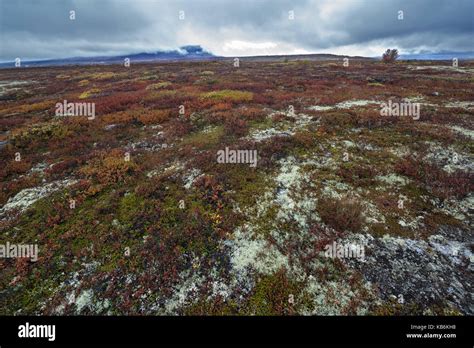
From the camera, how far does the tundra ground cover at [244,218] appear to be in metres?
6.39

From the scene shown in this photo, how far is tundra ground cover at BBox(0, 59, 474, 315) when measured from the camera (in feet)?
21.0

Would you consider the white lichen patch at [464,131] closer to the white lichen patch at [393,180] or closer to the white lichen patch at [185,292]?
the white lichen patch at [393,180]

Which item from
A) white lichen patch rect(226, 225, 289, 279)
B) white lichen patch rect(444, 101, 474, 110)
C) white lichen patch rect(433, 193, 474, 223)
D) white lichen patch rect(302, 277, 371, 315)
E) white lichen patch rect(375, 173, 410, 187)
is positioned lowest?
white lichen patch rect(302, 277, 371, 315)

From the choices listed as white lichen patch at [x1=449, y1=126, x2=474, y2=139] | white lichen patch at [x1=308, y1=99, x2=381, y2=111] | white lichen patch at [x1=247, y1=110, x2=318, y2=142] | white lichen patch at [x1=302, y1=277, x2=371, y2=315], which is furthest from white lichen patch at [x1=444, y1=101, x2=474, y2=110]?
white lichen patch at [x1=302, y1=277, x2=371, y2=315]

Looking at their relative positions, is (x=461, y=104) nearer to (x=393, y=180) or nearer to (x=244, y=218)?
(x=393, y=180)

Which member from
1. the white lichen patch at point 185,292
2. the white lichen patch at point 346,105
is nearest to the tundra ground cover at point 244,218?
the white lichen patch at point 185,292

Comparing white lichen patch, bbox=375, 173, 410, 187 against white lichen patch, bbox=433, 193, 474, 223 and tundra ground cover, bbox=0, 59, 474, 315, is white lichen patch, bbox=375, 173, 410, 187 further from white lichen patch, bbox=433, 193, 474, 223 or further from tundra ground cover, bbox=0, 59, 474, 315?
white lichen patch, bbox=433, 193, 474, 223

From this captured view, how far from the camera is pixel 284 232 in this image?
326 inches

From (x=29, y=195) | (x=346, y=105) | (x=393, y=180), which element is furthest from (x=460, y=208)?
(x=29, y=195)

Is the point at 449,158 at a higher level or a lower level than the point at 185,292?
higher

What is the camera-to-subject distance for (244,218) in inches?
350
